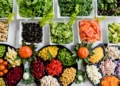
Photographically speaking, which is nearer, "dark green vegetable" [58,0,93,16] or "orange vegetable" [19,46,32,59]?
"orange vegetable" [19,46,32,59]

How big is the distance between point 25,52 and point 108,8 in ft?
2.07

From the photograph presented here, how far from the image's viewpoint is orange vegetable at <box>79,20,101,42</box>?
6.07 feet

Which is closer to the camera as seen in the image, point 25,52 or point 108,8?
point 25,52

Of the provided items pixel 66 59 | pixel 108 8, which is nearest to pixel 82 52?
pixel 66 59

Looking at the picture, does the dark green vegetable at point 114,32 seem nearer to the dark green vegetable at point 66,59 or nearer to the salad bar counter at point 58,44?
the salad bar counter at point 58,44

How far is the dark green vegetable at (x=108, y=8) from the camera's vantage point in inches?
75.3

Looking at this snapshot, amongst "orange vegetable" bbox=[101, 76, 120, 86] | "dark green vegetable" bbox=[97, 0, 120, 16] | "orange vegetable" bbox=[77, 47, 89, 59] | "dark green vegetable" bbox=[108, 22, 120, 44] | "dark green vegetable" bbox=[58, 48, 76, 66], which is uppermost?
"dark green vegetable" bbox=[97, 0, 120, 16]

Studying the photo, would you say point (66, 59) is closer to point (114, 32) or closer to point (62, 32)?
point (62, 32)

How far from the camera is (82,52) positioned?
1.80m

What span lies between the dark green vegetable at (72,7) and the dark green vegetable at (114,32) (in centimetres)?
18

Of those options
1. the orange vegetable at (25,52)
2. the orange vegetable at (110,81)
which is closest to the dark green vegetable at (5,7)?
the orange vegetable at (25,52)

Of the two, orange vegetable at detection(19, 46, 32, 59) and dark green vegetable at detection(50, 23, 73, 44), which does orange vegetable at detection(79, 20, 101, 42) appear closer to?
dark green vegetable at detection(50, 23, 73, 44)

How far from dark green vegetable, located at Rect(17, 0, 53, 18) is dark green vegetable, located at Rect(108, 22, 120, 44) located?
1.42 ft

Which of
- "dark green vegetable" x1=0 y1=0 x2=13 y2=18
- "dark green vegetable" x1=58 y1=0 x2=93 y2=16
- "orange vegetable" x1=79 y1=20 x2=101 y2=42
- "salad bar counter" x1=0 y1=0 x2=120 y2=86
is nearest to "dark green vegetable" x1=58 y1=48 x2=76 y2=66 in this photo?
"salad bar counter" x1=0 y1=0 x2=120 y2=86
